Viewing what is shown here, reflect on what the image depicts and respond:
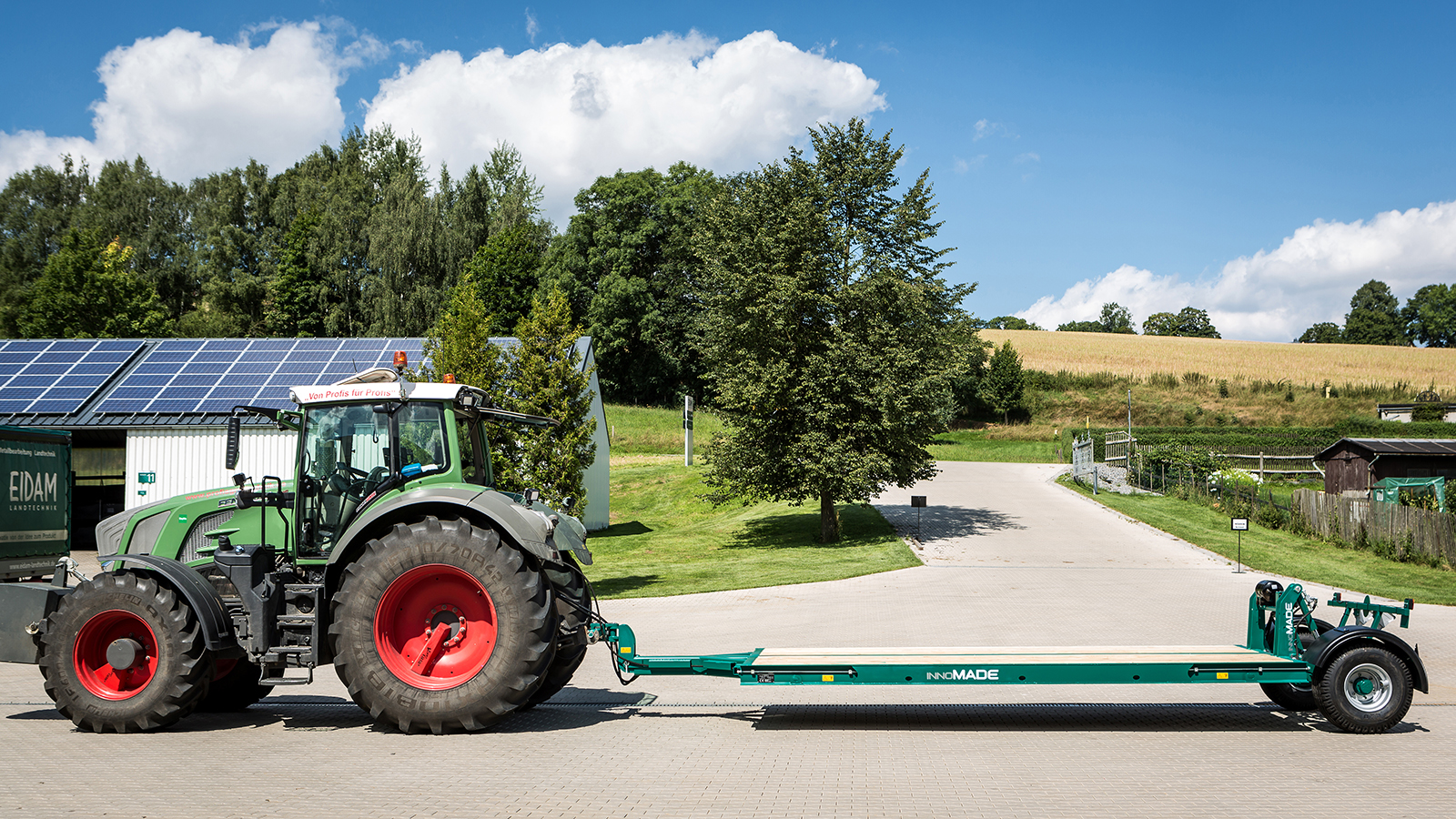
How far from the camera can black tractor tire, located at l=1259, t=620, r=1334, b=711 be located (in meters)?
7.48

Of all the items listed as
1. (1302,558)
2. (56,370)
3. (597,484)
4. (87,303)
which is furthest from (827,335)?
(87,303)

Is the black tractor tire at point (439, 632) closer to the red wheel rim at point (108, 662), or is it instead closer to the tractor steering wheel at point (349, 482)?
the tractor steering wheel at point (349, 482)

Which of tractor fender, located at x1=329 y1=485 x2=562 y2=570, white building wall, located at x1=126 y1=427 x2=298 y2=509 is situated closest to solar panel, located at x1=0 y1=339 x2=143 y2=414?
white building wall, located at x1=126 y1=427 x2=298 y2=509

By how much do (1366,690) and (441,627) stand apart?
730 centimetres

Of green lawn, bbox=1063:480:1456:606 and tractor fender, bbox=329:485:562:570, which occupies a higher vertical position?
tractor fender, bbox=329:485:562:570

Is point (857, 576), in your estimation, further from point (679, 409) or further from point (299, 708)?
point (679, 409)

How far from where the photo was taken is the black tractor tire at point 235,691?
793cm

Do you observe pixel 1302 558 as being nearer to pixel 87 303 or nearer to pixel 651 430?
pixel 651 430

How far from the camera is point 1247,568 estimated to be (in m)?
19.8

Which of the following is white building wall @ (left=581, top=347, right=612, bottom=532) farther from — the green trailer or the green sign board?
the green trailer

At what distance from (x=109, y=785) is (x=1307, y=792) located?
758 cm

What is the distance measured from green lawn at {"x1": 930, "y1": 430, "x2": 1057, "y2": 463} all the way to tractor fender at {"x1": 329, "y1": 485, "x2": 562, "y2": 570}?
45371mm

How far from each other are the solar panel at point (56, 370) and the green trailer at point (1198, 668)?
75.9 feet

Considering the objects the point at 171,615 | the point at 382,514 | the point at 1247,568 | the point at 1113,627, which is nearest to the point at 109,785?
the point at 171,615
